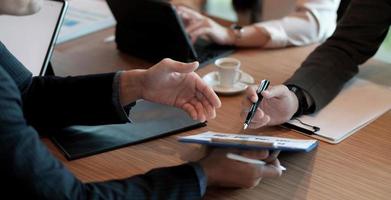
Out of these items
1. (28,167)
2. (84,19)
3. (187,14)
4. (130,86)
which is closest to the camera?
(28,167)

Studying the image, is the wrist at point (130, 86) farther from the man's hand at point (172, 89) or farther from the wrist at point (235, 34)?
the wrist at point (235, 34)

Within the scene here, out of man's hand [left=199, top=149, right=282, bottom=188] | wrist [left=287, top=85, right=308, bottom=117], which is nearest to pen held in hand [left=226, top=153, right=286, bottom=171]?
man's hand [left=199, top=149, right=282, bottom=188]

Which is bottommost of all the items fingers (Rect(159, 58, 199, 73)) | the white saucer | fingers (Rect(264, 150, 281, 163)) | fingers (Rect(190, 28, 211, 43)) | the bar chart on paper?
the bar chart on paper

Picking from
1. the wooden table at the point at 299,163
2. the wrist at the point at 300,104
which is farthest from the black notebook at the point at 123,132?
the wrist at the point at 300,104

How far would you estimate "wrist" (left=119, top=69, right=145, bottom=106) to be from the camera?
4.03 feet

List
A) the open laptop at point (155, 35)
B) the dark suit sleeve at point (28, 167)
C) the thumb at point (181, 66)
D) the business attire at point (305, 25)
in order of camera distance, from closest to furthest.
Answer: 1. the dark suit sleeve at point (28, 167)
2. the thumb at point (181, 66)
3. the open laptop at point (155, 35)
4. the business attire at point (305, 25)

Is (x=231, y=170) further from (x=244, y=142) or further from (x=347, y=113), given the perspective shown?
(x=347, y=113)

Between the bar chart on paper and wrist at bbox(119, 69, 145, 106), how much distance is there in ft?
2.39

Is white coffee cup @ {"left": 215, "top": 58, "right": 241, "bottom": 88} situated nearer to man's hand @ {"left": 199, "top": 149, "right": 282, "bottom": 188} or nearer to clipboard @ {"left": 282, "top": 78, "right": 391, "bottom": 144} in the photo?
clipboard @ {"left": 282, "top": 78, "right": 391, "bottom": 144}

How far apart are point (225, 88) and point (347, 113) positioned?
0.33m

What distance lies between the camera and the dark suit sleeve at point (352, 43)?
1.44 metres

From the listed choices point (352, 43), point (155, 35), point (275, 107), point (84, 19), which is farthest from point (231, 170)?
point (84, 19)

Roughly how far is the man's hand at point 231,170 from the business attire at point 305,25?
2.58 feet

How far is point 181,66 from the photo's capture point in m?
1.13
